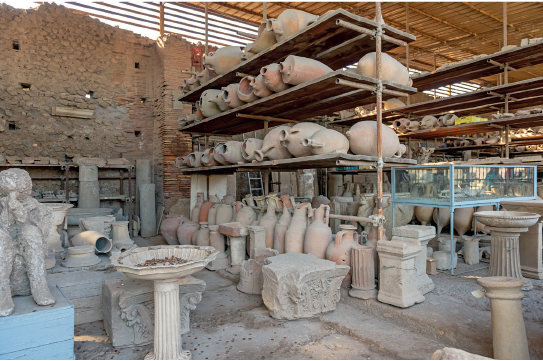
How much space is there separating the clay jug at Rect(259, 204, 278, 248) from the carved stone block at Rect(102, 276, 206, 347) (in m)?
1.71

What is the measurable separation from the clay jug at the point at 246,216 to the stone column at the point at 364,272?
81.0 inches

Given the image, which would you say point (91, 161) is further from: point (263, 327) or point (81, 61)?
point (263, 327)

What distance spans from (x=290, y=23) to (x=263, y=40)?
65cm

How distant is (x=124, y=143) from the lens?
29.7 feet

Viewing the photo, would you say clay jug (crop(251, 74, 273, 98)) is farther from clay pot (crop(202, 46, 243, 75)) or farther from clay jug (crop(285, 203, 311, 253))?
clay jug (crop(285, 203, 311, 253))

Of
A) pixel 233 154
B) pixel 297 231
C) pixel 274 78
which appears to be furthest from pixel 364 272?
pixel 233 154

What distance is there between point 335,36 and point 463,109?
5.40m

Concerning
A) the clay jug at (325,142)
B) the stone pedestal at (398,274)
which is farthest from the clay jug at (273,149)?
the stone pedestal at (398,274)

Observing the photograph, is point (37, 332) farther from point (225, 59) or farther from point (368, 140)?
point (225, 59)

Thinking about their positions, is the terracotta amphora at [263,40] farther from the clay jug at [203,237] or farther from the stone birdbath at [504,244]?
the stone birdbath at [504,244]

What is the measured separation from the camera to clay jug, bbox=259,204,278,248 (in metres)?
4.81

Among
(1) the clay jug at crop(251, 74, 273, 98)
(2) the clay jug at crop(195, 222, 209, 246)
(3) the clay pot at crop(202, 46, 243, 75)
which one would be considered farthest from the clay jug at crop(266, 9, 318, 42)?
(2) the clay jug at crop(195, 222, 209, 246)

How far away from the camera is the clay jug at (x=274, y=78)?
4.34 metres

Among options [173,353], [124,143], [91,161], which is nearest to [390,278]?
[173,353]
